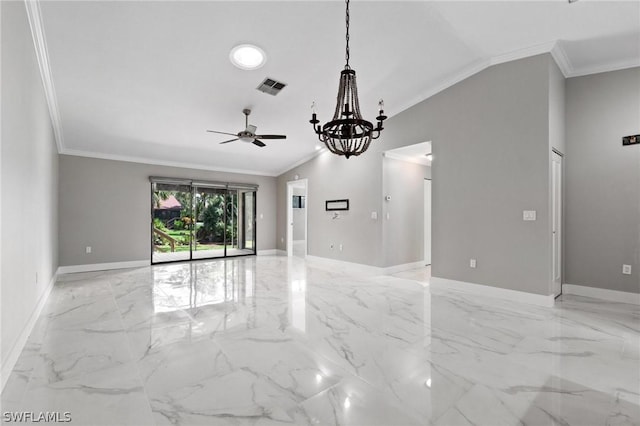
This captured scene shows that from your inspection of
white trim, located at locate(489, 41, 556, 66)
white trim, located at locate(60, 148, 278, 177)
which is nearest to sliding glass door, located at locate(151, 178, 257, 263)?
white trim, located at locate(60, 148, 278, 177)

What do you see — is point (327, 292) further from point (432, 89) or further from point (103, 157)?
point (103, 157)

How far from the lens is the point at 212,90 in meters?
4.28

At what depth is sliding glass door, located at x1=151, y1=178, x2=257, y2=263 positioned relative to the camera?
7082mm

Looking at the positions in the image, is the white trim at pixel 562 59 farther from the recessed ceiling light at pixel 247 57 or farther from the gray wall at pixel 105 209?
the gray wall at pixel 105 209

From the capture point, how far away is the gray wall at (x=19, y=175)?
206cm

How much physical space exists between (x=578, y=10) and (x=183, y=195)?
7.61m

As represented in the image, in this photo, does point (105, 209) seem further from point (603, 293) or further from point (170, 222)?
point (603, 293)

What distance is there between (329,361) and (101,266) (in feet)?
19.8

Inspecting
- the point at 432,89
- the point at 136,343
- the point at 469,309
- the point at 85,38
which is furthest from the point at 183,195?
the point at 469,309

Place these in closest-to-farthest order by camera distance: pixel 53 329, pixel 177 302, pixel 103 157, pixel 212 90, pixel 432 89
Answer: pixel 53 329 < pixel 177 302 < pixel 212 90 < pixel 432 89 < pixel 103 157

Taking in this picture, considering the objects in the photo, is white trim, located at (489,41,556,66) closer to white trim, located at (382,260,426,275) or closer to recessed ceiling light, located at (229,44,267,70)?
recessed ceiling light, located at (229,44,267,70)

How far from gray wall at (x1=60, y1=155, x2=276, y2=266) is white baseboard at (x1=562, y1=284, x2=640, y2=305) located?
7.96 meters

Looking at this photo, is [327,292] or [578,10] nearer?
[578,10]

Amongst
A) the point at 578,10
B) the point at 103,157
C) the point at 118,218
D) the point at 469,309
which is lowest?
the point at 469,309
